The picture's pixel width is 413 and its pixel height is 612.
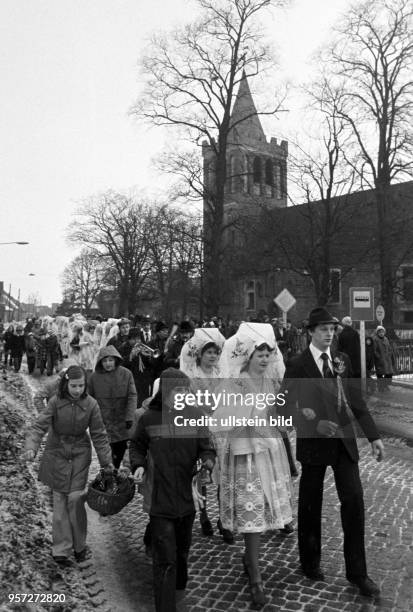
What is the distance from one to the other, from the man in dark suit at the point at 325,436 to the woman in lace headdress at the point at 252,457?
19 cm

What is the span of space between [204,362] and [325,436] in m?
1.72

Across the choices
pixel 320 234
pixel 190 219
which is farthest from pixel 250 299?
pixel 320 234

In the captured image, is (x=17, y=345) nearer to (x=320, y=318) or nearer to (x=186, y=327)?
(x=186, y=327)

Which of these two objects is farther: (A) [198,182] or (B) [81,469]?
(A) [198,182]

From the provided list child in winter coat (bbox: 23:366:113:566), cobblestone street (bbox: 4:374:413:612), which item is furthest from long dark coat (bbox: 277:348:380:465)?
child in winter coat (bbox: 23:366:113:566)

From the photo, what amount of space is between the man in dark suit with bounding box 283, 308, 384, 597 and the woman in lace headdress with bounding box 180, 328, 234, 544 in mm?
1164

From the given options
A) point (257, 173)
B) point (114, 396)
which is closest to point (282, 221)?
point (257, 173)

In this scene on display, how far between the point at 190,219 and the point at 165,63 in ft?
34.6

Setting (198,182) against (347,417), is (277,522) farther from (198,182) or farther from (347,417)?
(198,182)

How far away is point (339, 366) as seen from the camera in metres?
4.69

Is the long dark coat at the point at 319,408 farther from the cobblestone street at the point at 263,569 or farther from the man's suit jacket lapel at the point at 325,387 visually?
the cobblestone street at the point at 263,569

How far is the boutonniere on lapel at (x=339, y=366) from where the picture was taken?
4.66m

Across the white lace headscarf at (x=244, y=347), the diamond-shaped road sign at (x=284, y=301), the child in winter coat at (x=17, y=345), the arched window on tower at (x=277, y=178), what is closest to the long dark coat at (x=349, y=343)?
the diamond-shaped road sign at (x=284, y=301)

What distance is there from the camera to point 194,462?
4.18 metres
